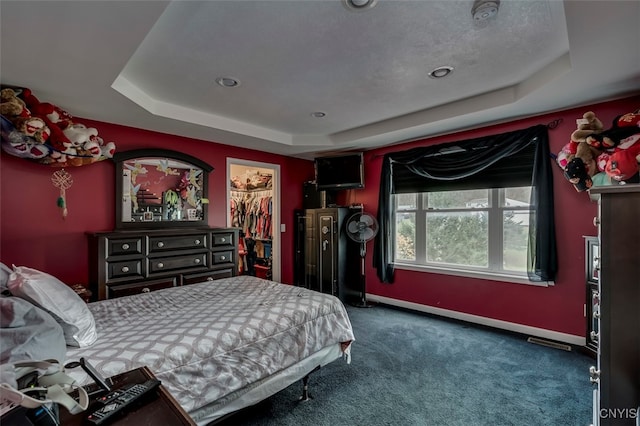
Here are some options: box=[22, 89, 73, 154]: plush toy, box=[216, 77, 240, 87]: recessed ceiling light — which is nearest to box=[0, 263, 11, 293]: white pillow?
box=[22, 89, 73, 154]: plush toy

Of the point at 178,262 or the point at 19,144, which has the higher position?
the point at 19,144

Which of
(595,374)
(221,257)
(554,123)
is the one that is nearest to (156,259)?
(221,257)

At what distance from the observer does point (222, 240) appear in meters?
3.38

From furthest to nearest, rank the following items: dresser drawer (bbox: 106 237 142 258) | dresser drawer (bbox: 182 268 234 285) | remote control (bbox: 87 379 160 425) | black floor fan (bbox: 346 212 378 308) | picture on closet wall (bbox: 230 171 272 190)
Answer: picture on closet wall (bbox: 230 171 272 190) → black floor fan (bbox: 346 212 378 308) → dresser drawer (bbox: 182 268 234 285) → dresser drawer (bbox: 106 237 142 258) → remote control (bbox: 87 379 160 425)

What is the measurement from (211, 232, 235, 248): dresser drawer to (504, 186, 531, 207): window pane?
3212mm

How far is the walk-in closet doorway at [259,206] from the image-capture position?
4617 millimetres

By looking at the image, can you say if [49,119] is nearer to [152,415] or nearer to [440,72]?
[152,415]

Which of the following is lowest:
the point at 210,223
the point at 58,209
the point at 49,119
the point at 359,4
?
the point at 210,223

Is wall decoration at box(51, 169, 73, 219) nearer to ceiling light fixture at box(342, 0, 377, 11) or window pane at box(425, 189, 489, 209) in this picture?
ceiling light fixture at box(342, 0, 377, 11)

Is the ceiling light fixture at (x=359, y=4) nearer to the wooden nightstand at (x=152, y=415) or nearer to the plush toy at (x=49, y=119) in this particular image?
the wooden nightstand at (x=152, y=415)

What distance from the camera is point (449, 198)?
3842 mm

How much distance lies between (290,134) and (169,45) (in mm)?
2216

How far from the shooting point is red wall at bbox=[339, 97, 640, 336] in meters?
2.83

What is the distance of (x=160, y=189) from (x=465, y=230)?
3.68 metres
